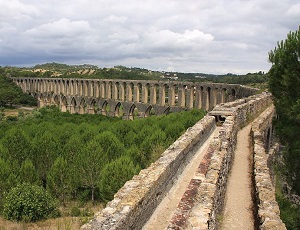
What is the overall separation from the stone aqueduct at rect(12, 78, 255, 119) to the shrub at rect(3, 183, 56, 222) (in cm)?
2724

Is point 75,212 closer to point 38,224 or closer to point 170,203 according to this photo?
point 38,224

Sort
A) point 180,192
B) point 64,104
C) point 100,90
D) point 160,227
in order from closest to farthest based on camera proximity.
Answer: point 160,227, point 180,192, point 100,90, point 64,104

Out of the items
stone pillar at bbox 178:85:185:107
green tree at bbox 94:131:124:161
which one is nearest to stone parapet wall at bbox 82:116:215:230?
green tree at bbox 94:131:124:161

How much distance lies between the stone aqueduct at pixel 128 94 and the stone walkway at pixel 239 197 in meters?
26.8

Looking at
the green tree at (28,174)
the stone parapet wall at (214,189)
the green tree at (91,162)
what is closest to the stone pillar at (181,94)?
the green tree at (91,162)

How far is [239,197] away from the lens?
25.3ft

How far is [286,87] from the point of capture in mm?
15625

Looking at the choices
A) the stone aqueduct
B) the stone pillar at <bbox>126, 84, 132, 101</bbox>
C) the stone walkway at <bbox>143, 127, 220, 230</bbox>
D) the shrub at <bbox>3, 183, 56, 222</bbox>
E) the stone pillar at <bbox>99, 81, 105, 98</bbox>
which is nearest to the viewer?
the stone walkway at <bbox>143, 127, 220, 230</bbox>

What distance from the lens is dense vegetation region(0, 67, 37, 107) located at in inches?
3329

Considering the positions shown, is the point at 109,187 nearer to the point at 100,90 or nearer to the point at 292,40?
the point at 292,40

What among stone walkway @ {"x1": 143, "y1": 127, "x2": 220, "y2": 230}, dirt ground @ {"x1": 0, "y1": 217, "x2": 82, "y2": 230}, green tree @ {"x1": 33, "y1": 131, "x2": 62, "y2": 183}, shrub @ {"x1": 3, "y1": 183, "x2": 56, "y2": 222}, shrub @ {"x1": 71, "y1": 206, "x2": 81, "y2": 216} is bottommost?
shrub @ {"x1": 71, "y1": 206, "x2": 81, "y2": 216}

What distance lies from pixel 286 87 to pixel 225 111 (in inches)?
127

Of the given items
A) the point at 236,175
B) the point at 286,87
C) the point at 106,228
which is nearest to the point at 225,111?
the point at 286,87

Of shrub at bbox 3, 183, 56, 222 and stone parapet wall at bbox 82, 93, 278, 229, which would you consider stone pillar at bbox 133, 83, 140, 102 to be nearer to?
shrub at bbox 3, 183, 56, 222
